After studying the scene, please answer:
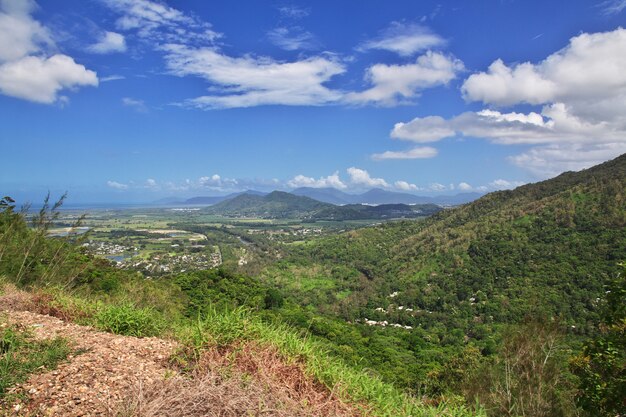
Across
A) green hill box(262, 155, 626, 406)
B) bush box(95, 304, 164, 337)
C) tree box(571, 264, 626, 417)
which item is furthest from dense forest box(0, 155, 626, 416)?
bush box(95, 304, 164, 337)

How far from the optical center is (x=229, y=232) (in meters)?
144

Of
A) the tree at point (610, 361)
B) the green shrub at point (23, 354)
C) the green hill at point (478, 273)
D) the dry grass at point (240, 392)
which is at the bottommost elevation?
the green hill at point (478, 273)

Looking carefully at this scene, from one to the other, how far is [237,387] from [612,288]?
6024 millimetres

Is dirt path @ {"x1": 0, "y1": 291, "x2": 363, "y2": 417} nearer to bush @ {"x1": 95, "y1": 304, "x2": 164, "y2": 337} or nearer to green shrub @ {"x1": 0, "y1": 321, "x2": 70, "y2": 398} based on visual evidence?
green shrub @ {"x1": 0, "y1": 321, "x2": 70, "y2": 398}

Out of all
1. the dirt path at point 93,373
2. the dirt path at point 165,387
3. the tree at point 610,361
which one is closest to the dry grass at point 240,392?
the dirt path at point 165,387

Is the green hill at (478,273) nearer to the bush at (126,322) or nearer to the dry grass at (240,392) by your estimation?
the bush at (126,322)

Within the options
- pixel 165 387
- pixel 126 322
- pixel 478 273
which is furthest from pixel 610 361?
pixel 478 273

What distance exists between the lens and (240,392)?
3281 millimetres

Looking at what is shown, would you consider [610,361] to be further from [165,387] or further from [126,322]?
[126,322]

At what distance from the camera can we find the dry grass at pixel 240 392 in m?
3.07

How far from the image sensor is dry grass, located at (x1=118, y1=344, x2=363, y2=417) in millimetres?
3074

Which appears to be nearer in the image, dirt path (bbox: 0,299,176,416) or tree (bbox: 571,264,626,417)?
dirt path (bbox: 0,299,176,416)

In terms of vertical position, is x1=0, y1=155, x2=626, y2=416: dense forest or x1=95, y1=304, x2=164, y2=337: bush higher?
x1=95, y1=304, x2=164, y2=337: bush

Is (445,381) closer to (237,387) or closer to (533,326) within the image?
(533,326)
